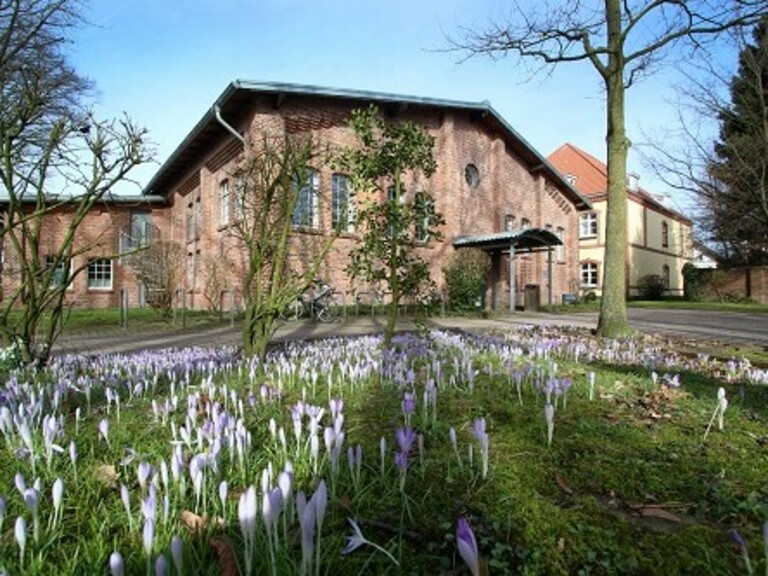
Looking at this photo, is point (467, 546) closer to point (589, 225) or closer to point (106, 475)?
point (106, 475)

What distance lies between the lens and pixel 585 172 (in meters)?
50.8

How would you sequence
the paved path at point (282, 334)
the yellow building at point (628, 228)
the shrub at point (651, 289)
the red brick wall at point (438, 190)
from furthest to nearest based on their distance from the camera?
the yellow building at point (628, 228) < the shrub at point (651, 289) < the red brick wall at point (438, 190) < the paved path at point (282, 334)

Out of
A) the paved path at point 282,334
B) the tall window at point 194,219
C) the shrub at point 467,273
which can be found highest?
the tall window at point 194,219

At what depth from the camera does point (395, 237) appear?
604 centimetres

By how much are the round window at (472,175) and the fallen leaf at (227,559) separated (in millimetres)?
25671

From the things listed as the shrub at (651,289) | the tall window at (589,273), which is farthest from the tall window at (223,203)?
the tall window at (589,273)

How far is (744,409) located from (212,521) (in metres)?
3.38

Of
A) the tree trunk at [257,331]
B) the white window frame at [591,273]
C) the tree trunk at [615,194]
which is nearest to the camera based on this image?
→ the tree trunk at [257,331]

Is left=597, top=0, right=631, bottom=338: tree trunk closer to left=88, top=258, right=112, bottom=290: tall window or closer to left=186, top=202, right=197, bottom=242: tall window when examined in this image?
left=186, top=202, right=197, bottom=242: tall window

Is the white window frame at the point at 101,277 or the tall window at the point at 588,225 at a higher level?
the tall window at the point at 588,225

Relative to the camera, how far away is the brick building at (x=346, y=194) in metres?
19.6

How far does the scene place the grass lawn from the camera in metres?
1.46

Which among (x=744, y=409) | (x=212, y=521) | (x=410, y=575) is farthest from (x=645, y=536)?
(x=744, y=409)

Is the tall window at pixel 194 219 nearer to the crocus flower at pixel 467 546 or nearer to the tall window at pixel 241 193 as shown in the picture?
the tall window at pixel 241 193
